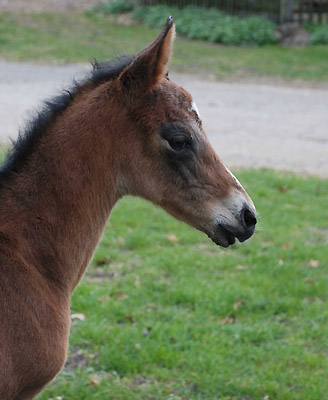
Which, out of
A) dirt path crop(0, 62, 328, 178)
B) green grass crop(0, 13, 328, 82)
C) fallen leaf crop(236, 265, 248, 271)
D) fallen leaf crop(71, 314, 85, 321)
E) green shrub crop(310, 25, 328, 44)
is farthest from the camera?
green shrub crop(310, 25, 328, 44)

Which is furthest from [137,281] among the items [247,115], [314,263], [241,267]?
[247,115]

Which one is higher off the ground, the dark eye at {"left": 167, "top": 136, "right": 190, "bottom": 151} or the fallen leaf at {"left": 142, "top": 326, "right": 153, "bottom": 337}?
the dark eye at {"left": 167, "top": 136, "right": 190, "bottom": 151}

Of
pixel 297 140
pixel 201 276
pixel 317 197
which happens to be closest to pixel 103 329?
pixel 201 276

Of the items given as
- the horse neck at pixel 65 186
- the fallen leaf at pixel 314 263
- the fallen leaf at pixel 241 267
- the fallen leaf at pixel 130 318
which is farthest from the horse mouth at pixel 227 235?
the fallen leaf at pixel 314 263

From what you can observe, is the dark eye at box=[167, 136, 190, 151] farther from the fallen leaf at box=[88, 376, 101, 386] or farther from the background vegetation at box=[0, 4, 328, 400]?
the fallen leaf at box=[88, 376, 101, 386]

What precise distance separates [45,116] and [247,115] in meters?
9.24

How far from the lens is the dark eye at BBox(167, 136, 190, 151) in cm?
329

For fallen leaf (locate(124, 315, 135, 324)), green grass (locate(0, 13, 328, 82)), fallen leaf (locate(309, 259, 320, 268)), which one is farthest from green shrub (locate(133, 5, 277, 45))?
fallen leaf (locate(124, 315, 135, 324))

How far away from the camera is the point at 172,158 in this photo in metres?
3.31

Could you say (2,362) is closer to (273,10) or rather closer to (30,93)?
(30,93)

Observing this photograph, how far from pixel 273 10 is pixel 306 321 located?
17300 mm

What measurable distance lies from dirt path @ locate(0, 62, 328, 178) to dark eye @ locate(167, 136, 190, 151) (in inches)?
216

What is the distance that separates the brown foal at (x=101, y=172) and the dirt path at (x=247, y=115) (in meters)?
5.40

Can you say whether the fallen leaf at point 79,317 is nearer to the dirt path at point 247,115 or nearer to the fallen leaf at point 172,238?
the fallen leaf at point 172,238
